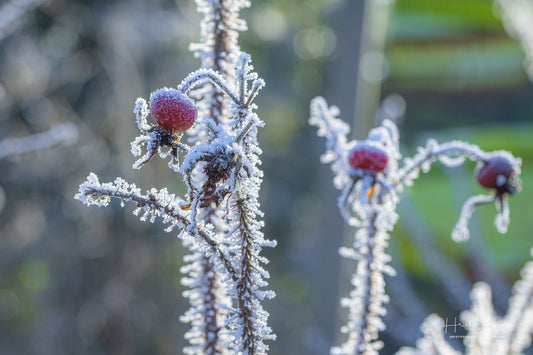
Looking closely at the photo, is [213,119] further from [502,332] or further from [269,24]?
[269,24]

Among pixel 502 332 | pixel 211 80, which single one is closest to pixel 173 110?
pixel 211 80

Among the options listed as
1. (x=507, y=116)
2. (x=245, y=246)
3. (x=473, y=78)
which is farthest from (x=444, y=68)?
(x=245, y=246)

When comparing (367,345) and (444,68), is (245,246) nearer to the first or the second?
(367,345)

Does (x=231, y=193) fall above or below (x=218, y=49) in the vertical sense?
below

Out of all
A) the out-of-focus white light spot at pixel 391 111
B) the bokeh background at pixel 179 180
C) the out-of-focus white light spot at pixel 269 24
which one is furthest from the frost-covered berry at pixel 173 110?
the out-of-focus white light spot at pixel 269 24

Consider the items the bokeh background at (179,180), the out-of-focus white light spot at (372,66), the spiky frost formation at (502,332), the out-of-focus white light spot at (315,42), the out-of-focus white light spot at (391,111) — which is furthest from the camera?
the out-of-focus white light spot at (315,42)

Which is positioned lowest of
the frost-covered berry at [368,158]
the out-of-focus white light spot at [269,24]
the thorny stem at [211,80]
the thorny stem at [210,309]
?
the thorny stem at [210,309]

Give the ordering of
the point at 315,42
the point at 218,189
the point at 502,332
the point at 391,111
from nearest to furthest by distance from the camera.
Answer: the point at 218,189
the point at 502,332
the point at 391,111
the point at 315,42

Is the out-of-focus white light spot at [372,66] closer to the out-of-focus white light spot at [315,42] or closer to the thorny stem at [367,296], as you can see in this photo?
the thorny stem at [367,296]
